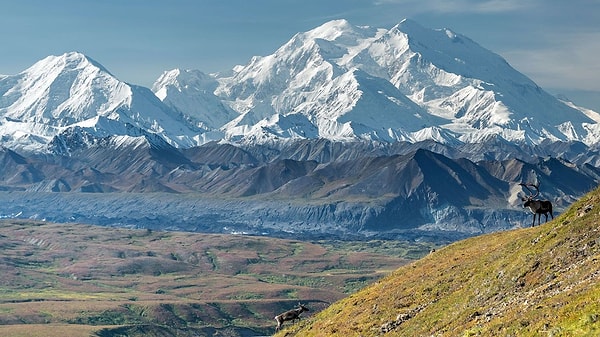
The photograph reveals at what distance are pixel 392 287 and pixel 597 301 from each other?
42.1 metres

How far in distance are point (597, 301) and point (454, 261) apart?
132ft

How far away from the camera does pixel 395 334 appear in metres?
71.4

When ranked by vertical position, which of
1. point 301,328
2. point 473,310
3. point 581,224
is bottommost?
point 301,328

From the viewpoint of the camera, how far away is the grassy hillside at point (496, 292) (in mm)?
51125

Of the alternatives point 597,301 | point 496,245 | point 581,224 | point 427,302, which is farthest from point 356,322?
point 597,301

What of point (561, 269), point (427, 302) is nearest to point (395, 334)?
point (427, 302)

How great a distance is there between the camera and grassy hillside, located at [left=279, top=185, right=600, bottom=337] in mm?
51125

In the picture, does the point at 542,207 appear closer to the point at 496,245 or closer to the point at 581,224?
the point at 496,245

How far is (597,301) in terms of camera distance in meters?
47.9

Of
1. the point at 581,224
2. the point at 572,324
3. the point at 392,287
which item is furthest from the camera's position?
the point at 392,287

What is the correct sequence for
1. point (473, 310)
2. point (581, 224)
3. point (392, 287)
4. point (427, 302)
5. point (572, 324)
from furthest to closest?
point (392, 287)
point (427, 302)
point (581, 224)
point (473, 310)
point (572, 324)

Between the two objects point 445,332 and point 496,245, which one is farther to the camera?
point 496,245

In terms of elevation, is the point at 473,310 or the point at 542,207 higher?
the point at 542,207

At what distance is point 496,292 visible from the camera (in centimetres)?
6888
